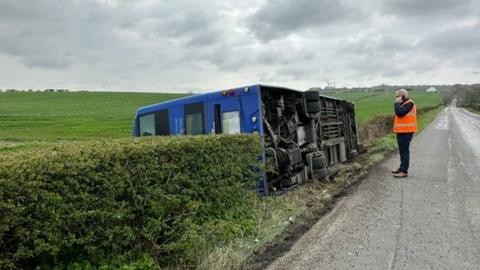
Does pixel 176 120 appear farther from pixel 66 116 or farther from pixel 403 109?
pixel 66 116

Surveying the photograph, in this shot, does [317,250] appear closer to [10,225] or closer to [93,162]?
[93,162]

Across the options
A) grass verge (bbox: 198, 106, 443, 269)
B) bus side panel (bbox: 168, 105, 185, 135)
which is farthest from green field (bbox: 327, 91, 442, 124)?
bus side panel (bbox: 168, 105, 185, 135)

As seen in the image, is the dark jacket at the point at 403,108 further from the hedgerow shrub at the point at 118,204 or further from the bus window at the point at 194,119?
the hedgerow shrub at the point at 118,204

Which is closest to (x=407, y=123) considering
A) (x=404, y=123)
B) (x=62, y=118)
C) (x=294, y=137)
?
(x=404, y=123)

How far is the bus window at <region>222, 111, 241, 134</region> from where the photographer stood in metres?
7.79

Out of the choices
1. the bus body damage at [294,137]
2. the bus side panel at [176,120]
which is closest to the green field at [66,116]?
the bus side panel at [176,120]

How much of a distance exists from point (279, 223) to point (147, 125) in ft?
17.6

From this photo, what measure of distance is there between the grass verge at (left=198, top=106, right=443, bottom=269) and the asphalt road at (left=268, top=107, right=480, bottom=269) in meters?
0.20

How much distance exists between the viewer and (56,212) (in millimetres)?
3348

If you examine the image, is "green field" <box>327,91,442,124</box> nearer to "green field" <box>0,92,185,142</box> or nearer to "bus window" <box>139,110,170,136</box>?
"bus window" <box>139,110,170,136</box>

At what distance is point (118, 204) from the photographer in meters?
3.90

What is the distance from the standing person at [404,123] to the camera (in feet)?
30.1

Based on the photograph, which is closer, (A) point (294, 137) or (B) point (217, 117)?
(B) point (217, 117)

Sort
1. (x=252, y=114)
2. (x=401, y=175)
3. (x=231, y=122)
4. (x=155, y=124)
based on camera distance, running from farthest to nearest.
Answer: (x=155, y=124)
(x=401, y=175)
(x=231, y=122)
(x=252, y=114)
